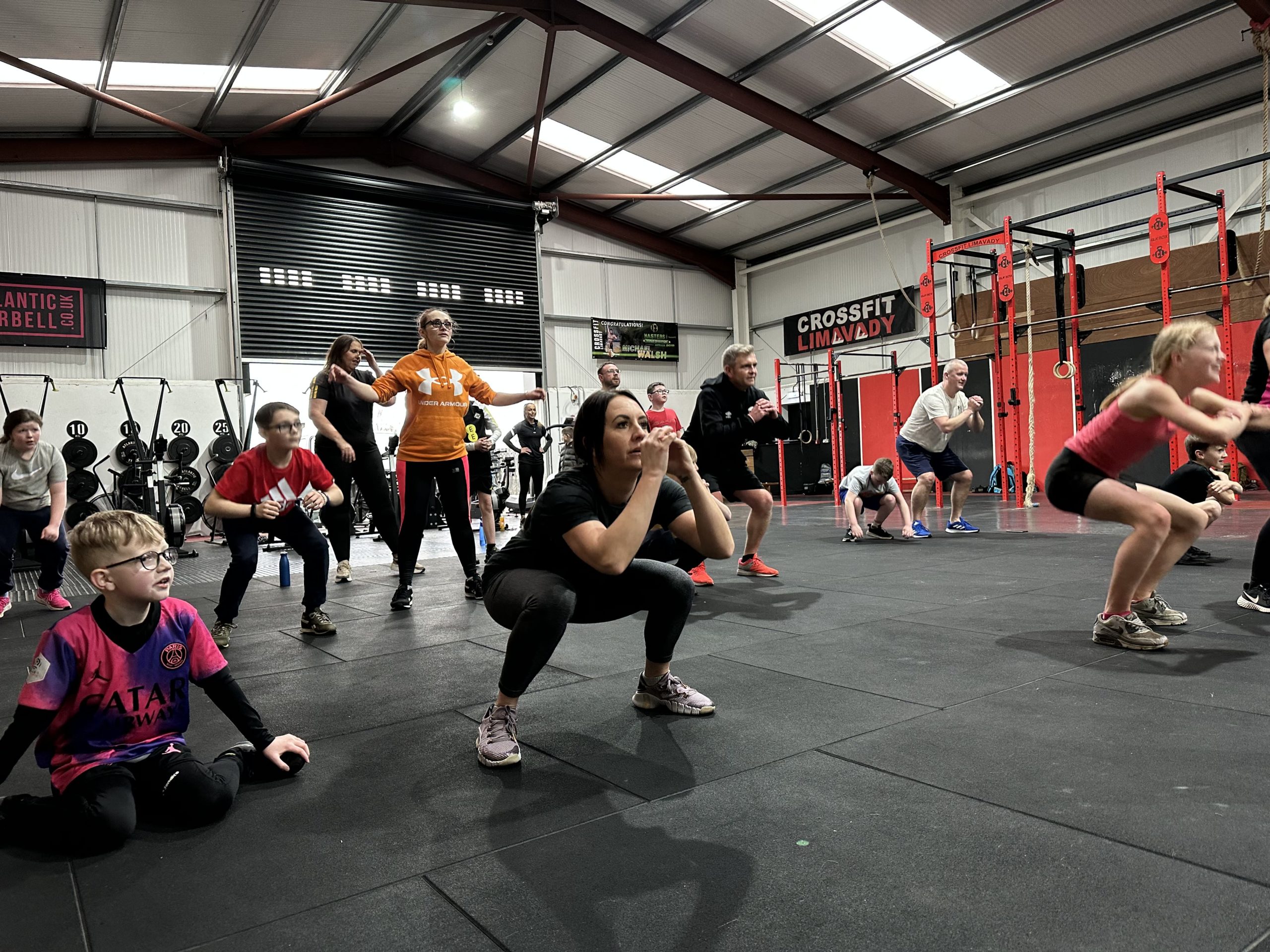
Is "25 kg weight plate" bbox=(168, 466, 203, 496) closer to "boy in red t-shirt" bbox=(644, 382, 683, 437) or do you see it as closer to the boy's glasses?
"boy in red t-shirt" bbox=(644, 382, 683, 437)

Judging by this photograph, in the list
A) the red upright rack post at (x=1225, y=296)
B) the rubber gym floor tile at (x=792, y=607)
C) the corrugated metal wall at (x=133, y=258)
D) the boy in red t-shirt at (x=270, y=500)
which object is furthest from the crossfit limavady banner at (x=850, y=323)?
the boy in red t-shirt at (x=270, y=500)

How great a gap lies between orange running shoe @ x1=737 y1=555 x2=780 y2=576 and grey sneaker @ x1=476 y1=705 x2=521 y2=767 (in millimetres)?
2951

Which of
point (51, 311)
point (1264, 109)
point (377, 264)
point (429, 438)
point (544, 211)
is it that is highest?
point (544, 211)

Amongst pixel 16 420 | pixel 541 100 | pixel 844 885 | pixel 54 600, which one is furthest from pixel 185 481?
pixel 844 885

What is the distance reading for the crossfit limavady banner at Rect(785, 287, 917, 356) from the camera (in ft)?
47.3

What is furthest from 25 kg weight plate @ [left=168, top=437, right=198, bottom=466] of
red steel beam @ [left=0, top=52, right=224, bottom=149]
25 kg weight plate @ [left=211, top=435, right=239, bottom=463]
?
red steel beam @ [left=0, top=52, right=224, bottom=149]

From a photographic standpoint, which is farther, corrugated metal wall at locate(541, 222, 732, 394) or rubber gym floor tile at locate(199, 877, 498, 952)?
corrugated metal wall at locate(541, 222, 732, 394)

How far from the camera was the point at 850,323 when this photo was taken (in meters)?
15.3

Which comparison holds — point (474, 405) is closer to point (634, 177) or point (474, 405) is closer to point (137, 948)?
point (634, 177)

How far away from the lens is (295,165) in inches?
485

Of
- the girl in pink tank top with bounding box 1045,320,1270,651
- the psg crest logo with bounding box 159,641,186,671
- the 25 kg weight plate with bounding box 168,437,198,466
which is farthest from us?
the 25 kg weight plate with bounding box 168,437,198,466

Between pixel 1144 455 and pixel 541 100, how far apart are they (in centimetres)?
1016

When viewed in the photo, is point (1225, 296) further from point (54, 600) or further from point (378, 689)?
point (54, 600)

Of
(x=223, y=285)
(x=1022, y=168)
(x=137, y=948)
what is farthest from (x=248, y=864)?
(x=1022, y=168)
